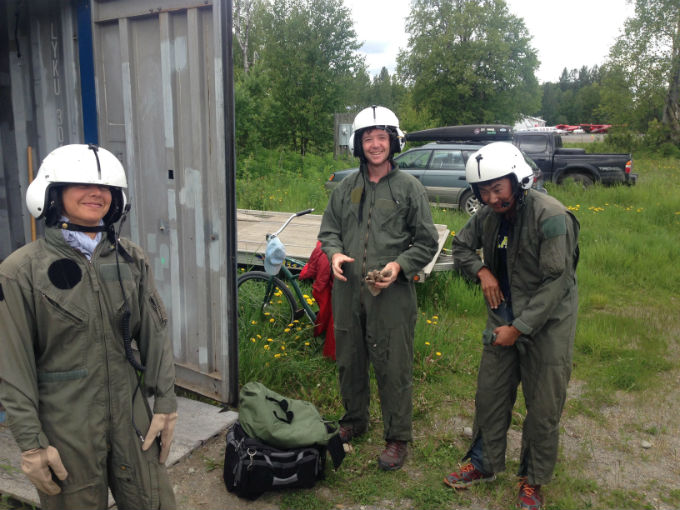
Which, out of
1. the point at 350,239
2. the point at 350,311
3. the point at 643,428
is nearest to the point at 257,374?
the point at 350,311

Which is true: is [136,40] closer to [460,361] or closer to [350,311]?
[350,311]

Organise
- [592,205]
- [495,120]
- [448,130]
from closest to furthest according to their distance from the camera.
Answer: [592,205] < [448,130] < [495,120]

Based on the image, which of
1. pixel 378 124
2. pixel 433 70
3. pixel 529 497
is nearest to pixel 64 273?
pixel 378 124

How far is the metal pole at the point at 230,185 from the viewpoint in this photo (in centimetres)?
354

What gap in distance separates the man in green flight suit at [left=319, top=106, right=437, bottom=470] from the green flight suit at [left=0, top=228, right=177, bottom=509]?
60.5 inches

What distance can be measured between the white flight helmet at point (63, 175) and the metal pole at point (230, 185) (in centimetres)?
165

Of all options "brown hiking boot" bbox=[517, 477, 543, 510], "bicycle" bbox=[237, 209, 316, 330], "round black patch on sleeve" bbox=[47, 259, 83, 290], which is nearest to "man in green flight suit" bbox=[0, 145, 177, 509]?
"round black patch on sleeve" bbox=[47, 259, 83, 290]

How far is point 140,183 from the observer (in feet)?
13.5

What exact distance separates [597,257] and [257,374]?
5736mm

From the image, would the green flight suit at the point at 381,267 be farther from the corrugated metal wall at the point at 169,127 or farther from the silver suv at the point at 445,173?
the silver suv at the point at 445,173

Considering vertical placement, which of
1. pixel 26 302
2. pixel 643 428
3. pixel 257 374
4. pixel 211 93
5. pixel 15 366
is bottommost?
pixel 643 428

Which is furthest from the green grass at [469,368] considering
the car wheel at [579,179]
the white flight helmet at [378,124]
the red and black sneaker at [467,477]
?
the car wheel at [579,179]

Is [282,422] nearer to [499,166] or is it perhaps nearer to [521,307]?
[521,307]

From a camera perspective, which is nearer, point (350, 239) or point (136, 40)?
point (350, 239)
